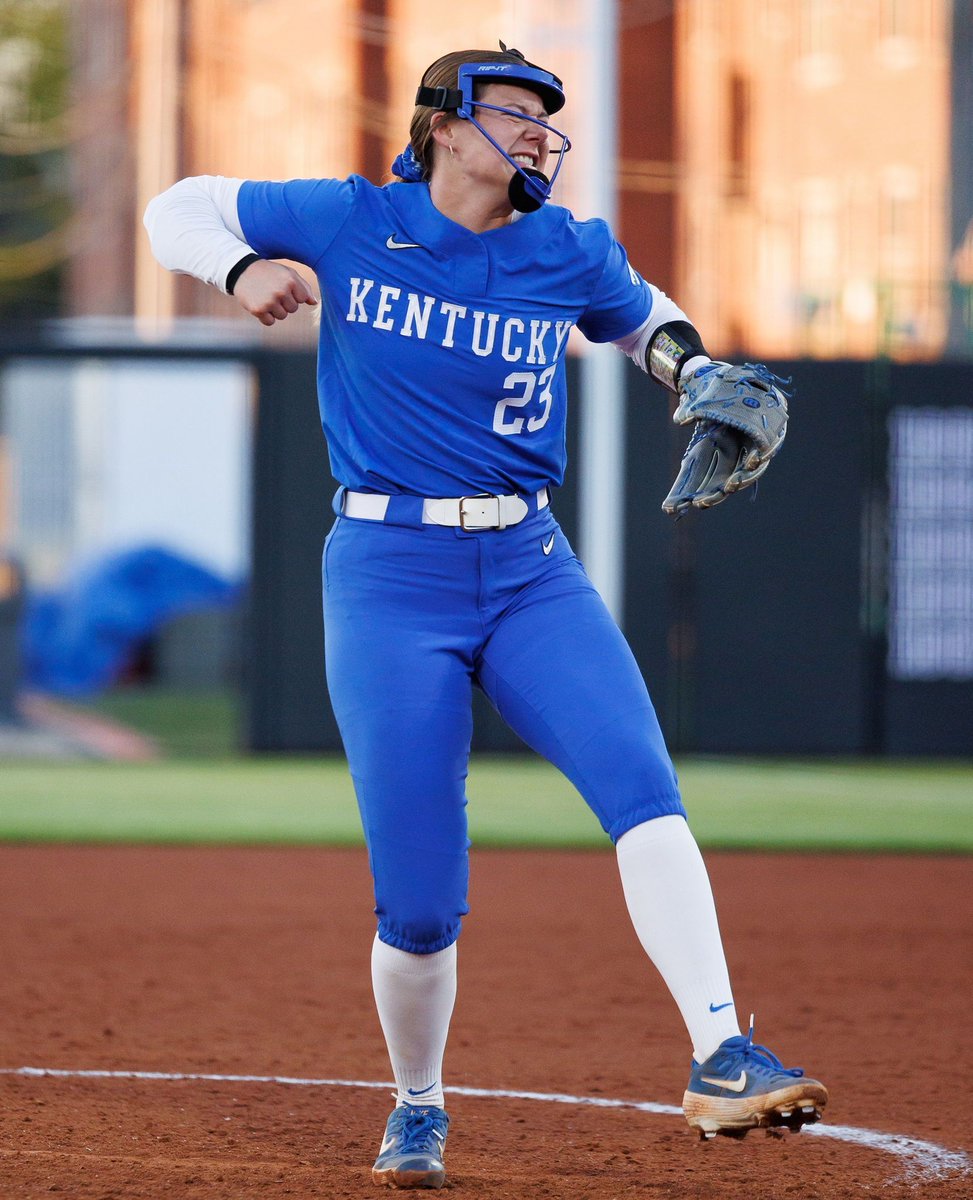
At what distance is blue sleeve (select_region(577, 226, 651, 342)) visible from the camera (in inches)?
148

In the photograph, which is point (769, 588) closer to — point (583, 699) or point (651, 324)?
point (651, 324)

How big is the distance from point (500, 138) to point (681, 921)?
4.85ft

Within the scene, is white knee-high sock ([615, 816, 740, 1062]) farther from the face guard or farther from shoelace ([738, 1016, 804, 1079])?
the face guard

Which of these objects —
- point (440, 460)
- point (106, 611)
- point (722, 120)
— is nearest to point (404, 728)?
point (440, 460)

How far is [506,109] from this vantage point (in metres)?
3.57

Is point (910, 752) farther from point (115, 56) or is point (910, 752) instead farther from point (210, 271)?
point (115, 56)

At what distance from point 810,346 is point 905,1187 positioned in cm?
1361

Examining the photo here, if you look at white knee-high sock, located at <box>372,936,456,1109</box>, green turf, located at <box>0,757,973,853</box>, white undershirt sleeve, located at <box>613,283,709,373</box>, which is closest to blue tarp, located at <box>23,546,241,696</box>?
green turf, located at <box>0,757,973,853</box>

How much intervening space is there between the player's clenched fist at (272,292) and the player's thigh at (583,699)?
0.70m

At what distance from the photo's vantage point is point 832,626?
44.4ft

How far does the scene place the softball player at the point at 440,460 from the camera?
11.7ft

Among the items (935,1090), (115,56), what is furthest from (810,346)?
(115,56)

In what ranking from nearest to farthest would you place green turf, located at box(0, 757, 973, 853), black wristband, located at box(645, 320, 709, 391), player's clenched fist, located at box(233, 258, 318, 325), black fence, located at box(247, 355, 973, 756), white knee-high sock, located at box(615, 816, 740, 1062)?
white knee-high sock, located at box(615, 816, 740, 1062) < player's clenched fist, located at box(233, 258, 318, 325) < black wristband, located at box(645, 320, 709, 391) < green turf, located at box(0, 757, 973, 853) < black fence, located at box(247, 355, 973, 756)

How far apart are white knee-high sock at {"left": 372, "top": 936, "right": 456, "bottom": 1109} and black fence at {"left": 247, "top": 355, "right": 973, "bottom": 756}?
9.58 metres
